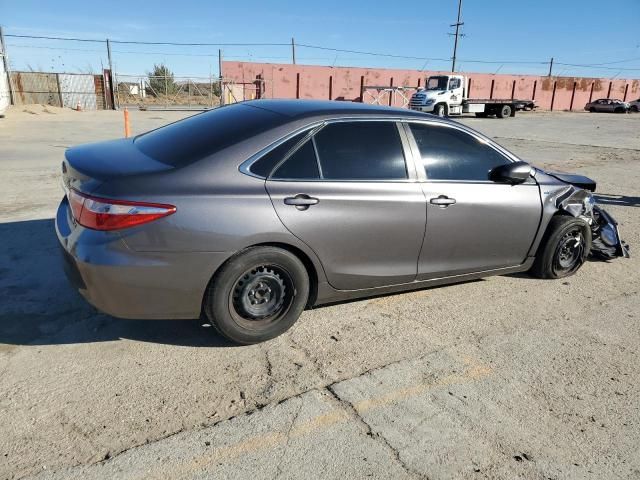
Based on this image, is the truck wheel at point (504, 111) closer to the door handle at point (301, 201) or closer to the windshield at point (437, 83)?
the windshield at point (437, 83)

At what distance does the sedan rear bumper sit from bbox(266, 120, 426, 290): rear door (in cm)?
63

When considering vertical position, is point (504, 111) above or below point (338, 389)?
above

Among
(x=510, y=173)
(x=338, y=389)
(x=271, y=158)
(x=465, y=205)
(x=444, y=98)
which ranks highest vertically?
(x=444, y=98)

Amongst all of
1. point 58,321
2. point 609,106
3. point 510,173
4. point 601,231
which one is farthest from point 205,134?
point 609,106

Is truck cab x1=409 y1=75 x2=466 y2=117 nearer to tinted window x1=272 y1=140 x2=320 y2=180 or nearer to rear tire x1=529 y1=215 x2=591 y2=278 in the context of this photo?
rear tire x1=529 y1=215 x2=591 y2=278

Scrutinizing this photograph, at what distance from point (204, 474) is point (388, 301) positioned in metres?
2.32

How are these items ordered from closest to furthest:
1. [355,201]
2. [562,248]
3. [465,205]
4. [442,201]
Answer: [355,201] → [442,201] → [465,205] → [562,248]

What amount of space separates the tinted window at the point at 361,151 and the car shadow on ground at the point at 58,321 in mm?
1451

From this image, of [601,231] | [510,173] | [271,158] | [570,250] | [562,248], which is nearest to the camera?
[271,158]

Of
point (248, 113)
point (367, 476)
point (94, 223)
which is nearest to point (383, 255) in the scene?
point (248, 113)

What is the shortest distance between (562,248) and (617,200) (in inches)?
186

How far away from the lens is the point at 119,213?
292 centimetres

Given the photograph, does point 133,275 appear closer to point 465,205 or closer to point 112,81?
point 465,205

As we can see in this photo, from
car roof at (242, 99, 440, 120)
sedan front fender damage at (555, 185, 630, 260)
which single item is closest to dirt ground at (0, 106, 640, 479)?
sedan front fender damage at (555, 185, 630, 260)
